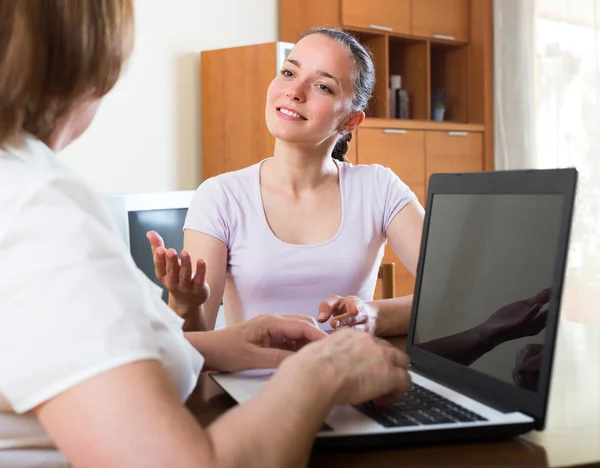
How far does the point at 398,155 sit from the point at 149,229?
212 centimetres

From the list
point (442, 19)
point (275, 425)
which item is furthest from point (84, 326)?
point (442, 19)

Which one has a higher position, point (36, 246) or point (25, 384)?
point (36, 246)

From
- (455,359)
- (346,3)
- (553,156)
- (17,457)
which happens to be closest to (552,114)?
(553,156)

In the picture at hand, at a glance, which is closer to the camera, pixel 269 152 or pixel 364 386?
pixel 364 386

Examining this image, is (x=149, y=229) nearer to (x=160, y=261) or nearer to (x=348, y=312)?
(x=348, y=312)

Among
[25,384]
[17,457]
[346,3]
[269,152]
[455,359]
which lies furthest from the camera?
[346,3]

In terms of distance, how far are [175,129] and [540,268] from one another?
10.9ft

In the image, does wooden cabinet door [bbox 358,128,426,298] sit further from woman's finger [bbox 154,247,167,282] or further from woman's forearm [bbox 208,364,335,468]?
woman's forearm [bbox 208,364,335,468]

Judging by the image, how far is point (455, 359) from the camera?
3.32ft

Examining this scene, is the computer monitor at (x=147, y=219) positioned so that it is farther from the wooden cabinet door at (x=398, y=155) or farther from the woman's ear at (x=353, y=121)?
the wooden cabinet door at (x=398, y=155)

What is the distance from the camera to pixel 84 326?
0.65 m

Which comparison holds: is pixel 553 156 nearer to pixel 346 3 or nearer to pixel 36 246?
pixel 346 3

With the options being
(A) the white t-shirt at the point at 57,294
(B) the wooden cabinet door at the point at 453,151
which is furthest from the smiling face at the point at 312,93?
(B) the wooden cabinet door at the point at 453,151

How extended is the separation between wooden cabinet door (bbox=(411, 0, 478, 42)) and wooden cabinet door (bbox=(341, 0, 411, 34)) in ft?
0.26
